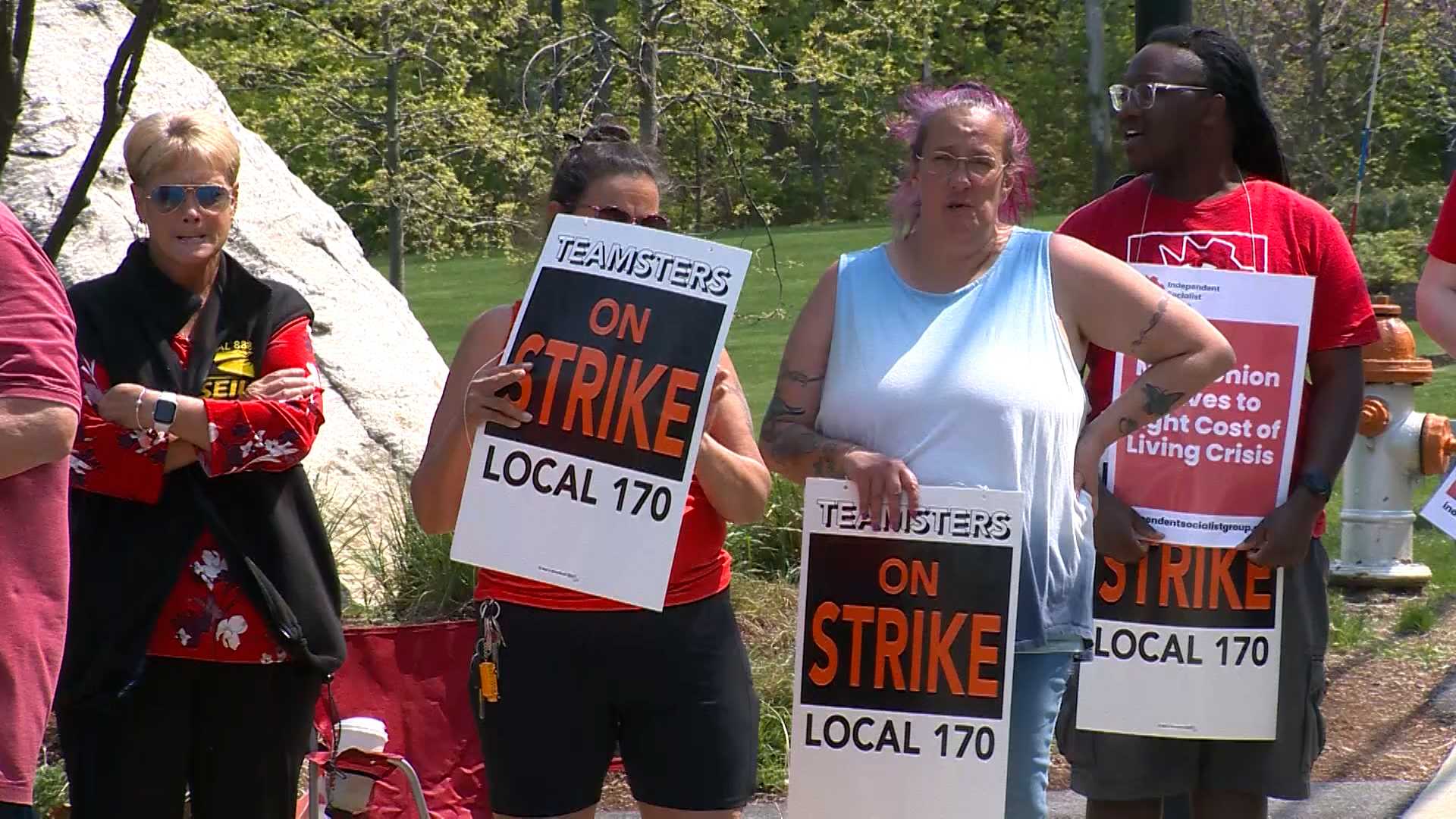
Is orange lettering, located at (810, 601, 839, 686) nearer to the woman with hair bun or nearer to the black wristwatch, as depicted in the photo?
the woman with hair bun

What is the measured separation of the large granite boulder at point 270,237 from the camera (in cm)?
712

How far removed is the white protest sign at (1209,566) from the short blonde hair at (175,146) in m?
2.05

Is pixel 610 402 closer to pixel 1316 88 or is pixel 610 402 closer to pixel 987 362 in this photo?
pixel 987 362

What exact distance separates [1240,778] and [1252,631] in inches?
13.9

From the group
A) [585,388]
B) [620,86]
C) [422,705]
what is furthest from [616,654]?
[620,86]

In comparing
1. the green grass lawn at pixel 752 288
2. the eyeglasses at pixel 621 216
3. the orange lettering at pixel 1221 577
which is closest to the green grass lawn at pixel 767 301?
the green grass lawn at pixel 752 288

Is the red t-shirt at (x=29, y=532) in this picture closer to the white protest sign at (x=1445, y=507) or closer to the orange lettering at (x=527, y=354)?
the orange lettering at (x=527, y=354)

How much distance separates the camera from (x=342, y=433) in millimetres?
7180

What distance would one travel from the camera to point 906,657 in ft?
10.9

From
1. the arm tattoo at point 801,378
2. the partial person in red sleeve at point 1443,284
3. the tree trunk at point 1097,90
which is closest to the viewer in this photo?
the arm tattoo at point 801,378

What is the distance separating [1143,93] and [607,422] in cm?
167

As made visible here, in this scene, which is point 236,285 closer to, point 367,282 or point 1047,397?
point 1047,397

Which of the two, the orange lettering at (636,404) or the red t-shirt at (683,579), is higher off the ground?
the orange lettering at (636,404)

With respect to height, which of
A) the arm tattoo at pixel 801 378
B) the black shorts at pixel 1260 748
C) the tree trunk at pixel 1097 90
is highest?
the tree trunk at pixel 1097 90
